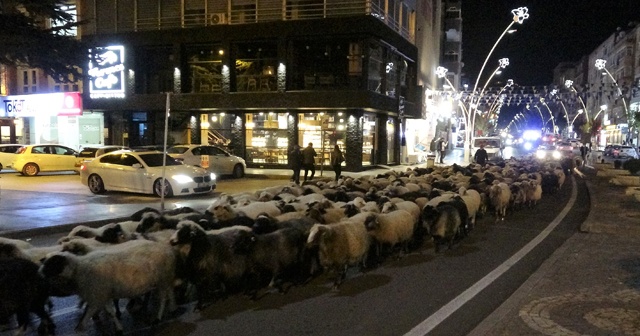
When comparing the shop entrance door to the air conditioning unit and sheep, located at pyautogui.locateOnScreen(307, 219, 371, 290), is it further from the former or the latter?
sheep, located at pyautogui.locateOnScreen(307, 219, 371, 290)

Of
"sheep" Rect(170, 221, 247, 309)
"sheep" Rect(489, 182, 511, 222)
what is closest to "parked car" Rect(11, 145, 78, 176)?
"sheep" Rect(489, 182, 511, 222)

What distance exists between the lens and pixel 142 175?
18391 mm

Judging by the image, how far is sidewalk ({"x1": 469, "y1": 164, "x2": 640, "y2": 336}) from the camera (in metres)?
6.12

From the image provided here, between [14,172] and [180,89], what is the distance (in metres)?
10.4

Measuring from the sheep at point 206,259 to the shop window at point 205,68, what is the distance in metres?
27.8

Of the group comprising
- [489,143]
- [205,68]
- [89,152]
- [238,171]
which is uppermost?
[205,68]

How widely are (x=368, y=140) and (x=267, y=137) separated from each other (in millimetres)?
6125

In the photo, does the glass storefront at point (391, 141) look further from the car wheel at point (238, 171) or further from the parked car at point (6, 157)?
the parked car at point (6, 157)

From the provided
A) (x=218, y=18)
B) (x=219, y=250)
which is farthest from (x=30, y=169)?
(x=219, y=250)

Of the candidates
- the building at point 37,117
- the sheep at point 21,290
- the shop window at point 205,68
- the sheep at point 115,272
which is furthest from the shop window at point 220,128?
the sheep at point 21,290

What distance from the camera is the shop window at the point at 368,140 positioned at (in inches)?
1275

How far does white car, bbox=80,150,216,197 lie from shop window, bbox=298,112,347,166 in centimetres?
1320

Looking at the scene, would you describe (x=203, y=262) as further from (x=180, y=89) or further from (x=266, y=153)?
(x=180, y=89)

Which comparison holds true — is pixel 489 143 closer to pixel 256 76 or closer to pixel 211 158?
pixel 256 76
